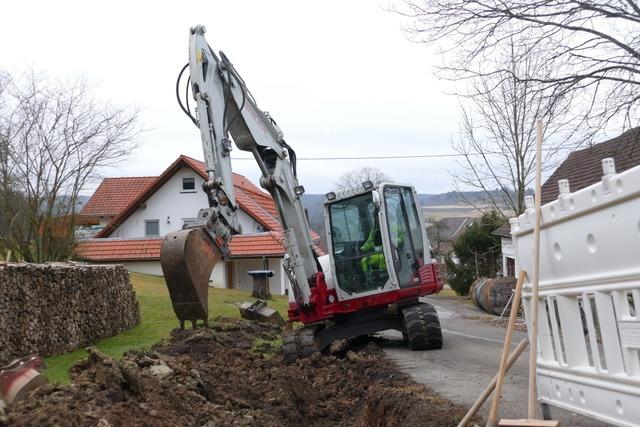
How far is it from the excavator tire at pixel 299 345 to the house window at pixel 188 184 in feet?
107

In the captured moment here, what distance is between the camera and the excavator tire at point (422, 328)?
12414 millimetres

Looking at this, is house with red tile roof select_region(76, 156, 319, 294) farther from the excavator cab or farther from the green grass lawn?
the excavator cab

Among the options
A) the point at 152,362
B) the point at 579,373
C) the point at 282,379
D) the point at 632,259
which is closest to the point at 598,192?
the point at 632,259

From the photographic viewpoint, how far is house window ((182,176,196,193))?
145ft

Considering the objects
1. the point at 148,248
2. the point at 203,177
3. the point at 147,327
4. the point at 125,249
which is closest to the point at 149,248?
the point at 148,248

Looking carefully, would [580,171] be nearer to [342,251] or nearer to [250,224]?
[342,251]

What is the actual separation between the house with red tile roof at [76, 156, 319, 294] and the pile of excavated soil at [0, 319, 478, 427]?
26868mm

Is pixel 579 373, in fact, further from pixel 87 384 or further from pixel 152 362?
pixel 152 362

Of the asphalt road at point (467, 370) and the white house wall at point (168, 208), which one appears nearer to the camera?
the asphalt road at point (467, 370)

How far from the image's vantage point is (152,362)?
26.7ft

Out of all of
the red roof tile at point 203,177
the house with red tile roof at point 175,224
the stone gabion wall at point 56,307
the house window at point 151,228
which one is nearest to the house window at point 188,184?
the house with red tile roof at point 175,224

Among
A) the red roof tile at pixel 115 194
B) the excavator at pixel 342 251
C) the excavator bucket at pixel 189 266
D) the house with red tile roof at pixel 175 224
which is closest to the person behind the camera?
the excavator bucket at pixel 189 266

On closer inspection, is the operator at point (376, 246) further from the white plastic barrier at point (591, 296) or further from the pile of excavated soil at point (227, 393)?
the white plastic barrier at point (591, 296)

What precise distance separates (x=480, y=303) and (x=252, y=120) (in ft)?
54.5
